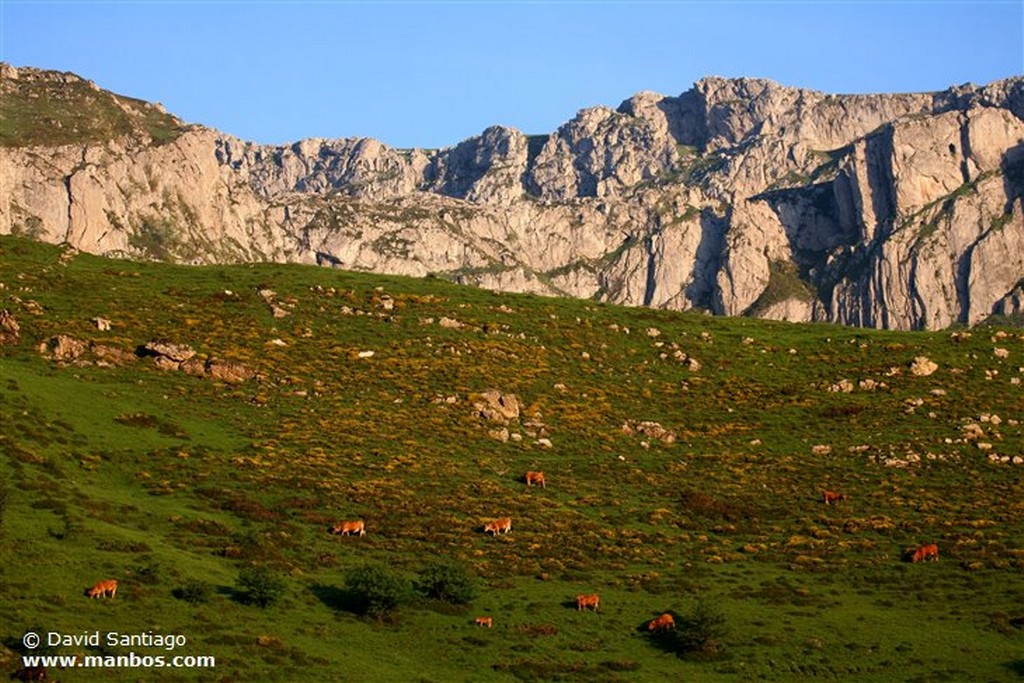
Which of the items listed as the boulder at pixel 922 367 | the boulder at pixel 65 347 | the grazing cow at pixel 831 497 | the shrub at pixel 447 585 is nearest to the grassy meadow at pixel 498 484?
the shrub at pixel 447 585

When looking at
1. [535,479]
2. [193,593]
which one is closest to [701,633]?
[193,593]

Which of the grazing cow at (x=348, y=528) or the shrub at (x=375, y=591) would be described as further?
the grazing cow at (x=348, y=528)

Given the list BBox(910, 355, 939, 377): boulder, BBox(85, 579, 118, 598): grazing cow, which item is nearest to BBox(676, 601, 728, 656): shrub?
BBox(85, 579, 118, 598): grazing cow

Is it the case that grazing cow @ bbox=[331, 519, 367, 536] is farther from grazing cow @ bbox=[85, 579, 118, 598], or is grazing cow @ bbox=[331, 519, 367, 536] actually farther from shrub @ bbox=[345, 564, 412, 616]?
grazing cow @ bbox=[85, 579, 118, 598]

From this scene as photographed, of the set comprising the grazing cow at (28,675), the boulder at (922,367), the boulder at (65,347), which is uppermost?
the boulder at (922,367)

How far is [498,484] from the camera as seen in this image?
258 ft

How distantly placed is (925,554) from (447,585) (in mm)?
30692

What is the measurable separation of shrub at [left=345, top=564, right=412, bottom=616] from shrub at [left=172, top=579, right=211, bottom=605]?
715 centimetres

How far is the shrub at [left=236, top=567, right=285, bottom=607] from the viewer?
5306 centimetres

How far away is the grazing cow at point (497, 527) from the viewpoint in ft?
227

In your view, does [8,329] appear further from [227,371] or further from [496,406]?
[496,406]

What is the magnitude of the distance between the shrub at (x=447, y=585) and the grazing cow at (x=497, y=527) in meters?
10.2

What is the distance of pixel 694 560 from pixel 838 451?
1099 inches

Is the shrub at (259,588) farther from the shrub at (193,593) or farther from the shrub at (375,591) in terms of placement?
the shrub at (375,591)
